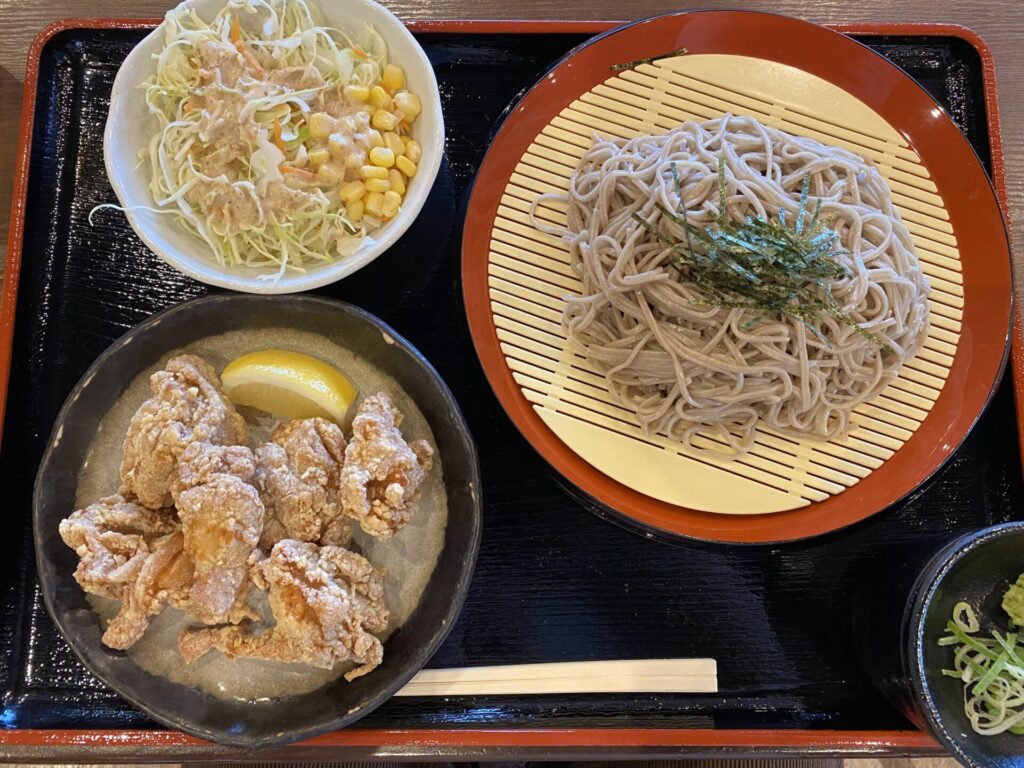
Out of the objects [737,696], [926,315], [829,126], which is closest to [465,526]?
[737,696]

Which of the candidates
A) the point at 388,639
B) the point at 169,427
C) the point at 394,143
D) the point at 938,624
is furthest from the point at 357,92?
the point at 938,624

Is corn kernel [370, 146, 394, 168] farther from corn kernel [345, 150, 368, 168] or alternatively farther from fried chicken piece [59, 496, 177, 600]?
fried chicken piece [59, 496, 177, 600]

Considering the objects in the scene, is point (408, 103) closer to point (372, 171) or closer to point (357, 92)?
point (357, 92)

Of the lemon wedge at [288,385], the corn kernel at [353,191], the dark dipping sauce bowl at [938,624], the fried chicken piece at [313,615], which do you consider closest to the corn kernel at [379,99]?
the corn kernel at [353,191]

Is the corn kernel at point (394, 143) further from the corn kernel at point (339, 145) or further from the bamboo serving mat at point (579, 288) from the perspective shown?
the bamboo serving mat at point (579, 288)

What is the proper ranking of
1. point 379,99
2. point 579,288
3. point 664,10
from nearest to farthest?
point 379,99
point 579,288
point 664,10
